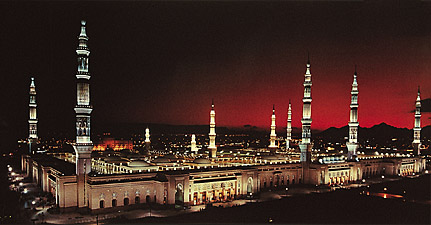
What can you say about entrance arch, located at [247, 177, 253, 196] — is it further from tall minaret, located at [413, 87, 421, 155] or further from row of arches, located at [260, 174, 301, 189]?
tall minaret, located at [413, 87, 421, 155]

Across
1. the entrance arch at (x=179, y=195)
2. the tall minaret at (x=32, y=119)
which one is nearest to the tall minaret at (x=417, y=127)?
the entrance arch at (x=179, y=195)

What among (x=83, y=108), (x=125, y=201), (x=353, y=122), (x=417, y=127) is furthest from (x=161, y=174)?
(x=417, y=127)

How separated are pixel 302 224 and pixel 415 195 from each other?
962 centimetres

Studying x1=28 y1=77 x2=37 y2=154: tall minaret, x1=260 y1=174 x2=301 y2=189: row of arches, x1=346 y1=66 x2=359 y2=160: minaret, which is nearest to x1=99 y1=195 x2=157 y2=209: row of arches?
x1=260 y1=174 x2=301 y2=189: row of arches

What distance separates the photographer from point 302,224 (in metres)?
11.9

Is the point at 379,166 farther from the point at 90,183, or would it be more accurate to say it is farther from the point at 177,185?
the point at 90,183

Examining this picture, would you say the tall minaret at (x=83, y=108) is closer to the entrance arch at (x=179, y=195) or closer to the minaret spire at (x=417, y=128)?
the entrance arch at (x=179, y=195)

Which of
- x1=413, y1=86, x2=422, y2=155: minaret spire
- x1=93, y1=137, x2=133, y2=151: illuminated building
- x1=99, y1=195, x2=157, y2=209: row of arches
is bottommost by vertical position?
x1=93, y1=137, x2=133, y2=151: illuminated building

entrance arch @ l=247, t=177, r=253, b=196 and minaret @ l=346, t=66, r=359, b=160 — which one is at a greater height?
minaret @ l=346, t=66, r=359, b=160

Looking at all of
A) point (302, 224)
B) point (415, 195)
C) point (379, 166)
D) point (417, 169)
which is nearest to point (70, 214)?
point (302, 224)

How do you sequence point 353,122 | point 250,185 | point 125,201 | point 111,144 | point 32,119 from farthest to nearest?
point 111,144
point 353,122
point 32,119
point 250,185
point 125,201

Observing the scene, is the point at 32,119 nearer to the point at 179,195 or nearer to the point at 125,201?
the point at 125,201

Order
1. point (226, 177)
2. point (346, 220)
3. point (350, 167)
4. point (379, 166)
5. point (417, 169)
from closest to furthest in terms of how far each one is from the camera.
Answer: point (346, 220) < point (226, 177) < point (350, 167) < point (379, 166) < point (417, 169)

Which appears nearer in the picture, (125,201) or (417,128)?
(125,201)
